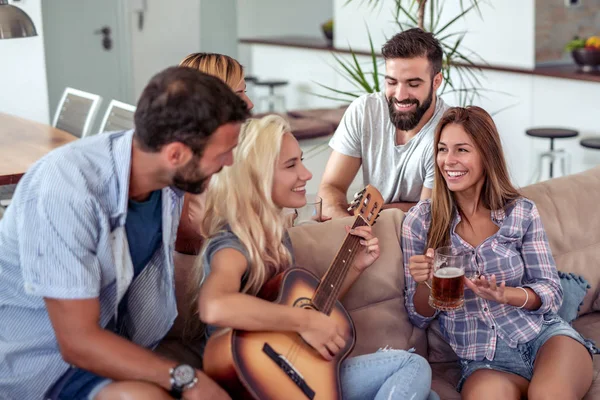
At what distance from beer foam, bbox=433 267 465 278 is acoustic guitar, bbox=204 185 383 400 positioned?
261mm

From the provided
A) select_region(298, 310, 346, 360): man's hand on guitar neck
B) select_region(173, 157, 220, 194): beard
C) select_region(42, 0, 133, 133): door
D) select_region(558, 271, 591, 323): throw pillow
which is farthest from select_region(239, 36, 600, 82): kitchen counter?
select_region(173, 157, 220, 194): beard

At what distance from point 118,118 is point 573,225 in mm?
2398

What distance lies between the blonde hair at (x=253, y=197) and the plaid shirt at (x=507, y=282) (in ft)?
1.77

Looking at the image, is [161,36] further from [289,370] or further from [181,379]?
[181,379]

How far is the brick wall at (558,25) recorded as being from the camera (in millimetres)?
5664

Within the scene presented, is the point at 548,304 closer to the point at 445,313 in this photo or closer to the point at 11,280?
the point at 445,313

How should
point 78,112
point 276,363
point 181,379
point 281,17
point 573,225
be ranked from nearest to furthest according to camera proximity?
point 181,379
point 276,363
point 573,225
point 78,112
point 281,17

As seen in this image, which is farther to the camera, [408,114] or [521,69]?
[521,69]

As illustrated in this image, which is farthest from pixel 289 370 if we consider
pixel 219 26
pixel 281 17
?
pixel 281 17

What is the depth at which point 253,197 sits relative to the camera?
225 centimetres

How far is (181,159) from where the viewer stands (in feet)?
5.88

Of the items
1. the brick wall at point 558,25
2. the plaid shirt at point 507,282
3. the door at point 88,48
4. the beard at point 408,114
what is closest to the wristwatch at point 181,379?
the plaid shirt at point 507,282

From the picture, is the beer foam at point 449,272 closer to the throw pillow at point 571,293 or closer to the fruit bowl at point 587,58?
the throw pillow at point 571,293

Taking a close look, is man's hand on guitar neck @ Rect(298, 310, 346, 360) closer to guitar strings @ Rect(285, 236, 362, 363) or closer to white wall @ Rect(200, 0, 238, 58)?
guitar strings @ Rect(285, 236, 362, 363)
